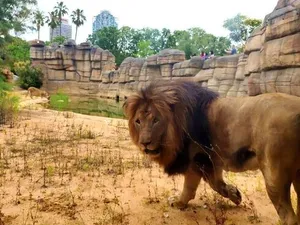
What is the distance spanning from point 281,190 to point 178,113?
1.20 metres

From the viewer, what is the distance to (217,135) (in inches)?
130

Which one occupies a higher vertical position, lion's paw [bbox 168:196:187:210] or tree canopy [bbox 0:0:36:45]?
tree canopy [bbox 0:0:36:45]

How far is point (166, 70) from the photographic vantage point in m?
26.5

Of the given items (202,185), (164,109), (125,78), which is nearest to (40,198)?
(164,109)

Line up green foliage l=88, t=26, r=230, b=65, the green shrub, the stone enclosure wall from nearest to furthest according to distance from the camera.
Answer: the green shrub → the stone enclosure wall → green foliage l=88, t=26, r=230, b=65

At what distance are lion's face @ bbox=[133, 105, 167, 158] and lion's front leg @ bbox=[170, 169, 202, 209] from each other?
531 mm

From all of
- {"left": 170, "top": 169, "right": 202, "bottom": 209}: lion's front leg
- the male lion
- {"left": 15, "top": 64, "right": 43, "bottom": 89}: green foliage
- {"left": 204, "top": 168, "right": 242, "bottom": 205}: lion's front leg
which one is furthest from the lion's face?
{"left": 15, "top": 64, "right": 43, "bottom": 89}: green foliage

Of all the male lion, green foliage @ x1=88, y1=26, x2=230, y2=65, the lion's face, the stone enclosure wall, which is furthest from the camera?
green foliage @ x1=88, y1=26, x2=230, y2=65

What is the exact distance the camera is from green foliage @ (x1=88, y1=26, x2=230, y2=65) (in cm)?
4868

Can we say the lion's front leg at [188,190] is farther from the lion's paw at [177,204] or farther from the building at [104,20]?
the building at [104,20]

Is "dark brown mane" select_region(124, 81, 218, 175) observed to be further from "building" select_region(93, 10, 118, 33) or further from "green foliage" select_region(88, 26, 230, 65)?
"building" select_region(93, 10, 118, 33)

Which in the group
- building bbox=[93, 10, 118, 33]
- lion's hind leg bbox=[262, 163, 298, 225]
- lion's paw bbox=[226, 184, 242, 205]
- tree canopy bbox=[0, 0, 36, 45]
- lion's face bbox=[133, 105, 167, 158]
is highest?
building bbox=[93, 10, 118, 33]

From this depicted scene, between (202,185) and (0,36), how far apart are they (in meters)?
10.3

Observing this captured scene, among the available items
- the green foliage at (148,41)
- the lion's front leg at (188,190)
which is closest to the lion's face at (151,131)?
the lion's front leg at (188,190)
